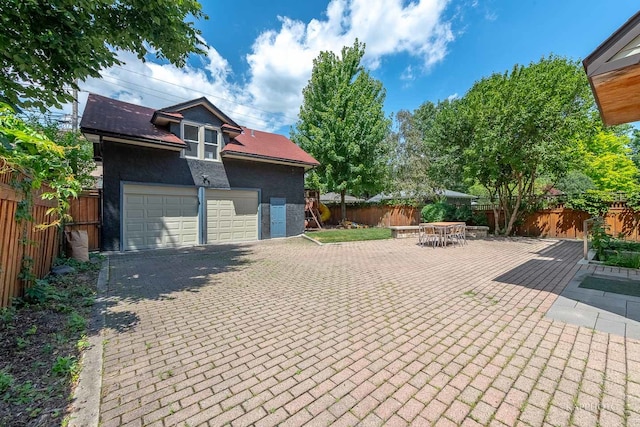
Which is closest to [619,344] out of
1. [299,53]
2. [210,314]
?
[210,314]

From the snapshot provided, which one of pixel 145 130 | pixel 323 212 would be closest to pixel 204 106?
pixel 145 130

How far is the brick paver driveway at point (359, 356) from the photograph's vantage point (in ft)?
6.97

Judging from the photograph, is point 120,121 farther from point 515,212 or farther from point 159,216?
point 515,212

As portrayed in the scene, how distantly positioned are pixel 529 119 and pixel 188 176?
45.9ft

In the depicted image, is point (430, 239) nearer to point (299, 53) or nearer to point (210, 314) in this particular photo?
point (210, 314)

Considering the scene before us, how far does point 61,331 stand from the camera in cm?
347

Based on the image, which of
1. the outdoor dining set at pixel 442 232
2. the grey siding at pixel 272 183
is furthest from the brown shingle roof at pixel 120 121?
the outdoor dining set at pixel 442 232

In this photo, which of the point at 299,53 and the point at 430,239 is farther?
the point at 299,53

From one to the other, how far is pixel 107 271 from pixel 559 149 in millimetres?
15936

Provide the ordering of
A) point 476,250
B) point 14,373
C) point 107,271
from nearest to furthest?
point 14,373 < point 107,271 < point 476,250

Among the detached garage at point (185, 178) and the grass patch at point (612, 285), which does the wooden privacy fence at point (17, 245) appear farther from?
the grass patch at point (612, 285)

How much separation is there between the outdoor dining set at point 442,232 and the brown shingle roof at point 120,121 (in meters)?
10.6

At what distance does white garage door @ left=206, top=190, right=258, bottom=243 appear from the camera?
12.3 metres

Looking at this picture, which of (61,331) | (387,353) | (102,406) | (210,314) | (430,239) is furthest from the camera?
(430,239)
